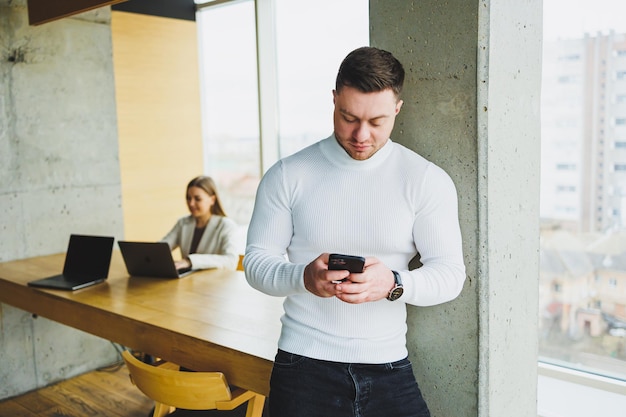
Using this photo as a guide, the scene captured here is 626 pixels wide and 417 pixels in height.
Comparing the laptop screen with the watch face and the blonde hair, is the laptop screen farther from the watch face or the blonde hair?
the watch face

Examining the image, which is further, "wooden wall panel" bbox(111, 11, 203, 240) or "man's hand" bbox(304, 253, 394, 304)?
"wooden wall panel" bbox(111, 11, 203, 240)

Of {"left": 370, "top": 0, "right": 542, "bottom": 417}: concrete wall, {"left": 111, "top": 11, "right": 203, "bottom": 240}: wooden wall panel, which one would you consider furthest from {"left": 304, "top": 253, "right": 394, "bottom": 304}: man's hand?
{"left": 111, "top": 11, "right": 203, "bottom": 240}: wooden wall panel

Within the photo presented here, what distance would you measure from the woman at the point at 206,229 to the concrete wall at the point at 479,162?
2139 millimetres

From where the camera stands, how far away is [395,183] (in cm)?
173

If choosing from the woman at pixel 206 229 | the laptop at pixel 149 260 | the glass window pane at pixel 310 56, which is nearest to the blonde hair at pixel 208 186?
the woman at pixel 206 229

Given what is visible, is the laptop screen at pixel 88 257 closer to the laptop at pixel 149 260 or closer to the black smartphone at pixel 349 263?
the laptop at pixel 149 260

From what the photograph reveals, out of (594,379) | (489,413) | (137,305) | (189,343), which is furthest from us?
(594,379)

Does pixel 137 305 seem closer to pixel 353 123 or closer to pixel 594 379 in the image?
pixel 353 123

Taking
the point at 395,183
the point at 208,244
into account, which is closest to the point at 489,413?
the point at 395,183

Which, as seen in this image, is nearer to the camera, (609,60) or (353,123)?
(353,123)

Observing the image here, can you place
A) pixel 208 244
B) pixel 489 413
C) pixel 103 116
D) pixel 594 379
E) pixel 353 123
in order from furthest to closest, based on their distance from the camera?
pixel 103 116 → pixel 208 244 → pixel 594 379 → pixel 489 413 → pixel 353 123

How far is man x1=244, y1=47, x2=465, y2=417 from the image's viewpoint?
1677 mm

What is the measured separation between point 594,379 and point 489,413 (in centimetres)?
227

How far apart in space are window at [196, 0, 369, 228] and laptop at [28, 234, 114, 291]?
7.42 ft
